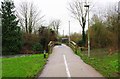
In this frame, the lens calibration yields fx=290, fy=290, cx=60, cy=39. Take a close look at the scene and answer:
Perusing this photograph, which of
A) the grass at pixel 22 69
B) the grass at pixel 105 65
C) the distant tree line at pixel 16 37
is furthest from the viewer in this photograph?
the distant tree line at pixel 16 37

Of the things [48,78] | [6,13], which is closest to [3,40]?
[6,13]

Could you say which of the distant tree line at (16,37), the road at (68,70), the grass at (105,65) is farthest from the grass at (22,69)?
the distant tree line at (16,37)

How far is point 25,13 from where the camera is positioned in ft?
251

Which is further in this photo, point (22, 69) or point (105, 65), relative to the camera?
point (105, 65)

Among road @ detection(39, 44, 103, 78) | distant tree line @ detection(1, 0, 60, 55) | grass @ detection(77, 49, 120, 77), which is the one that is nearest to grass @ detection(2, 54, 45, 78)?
road @ detection(39, 44, 103, 78)

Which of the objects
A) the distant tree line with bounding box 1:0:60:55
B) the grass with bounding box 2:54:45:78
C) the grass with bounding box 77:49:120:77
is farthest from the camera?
the distant tree line with bounding box 1:0:60:55

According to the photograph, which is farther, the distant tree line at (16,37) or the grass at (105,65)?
the distant tree line at (16,37)

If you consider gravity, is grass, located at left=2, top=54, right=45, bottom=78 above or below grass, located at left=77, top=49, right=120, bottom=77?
below

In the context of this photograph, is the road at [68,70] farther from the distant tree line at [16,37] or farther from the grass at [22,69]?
the distant tree line at [16,37]

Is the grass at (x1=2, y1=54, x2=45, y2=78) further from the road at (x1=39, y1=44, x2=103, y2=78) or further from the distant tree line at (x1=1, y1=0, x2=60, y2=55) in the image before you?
the distant tree line at (x1=1, y1=0, x2=60, y2=55)

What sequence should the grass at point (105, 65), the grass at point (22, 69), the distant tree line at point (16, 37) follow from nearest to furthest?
the grass at point (22, 69)
the grass at point (105, 65)
the distant tree line at point (16, 37)

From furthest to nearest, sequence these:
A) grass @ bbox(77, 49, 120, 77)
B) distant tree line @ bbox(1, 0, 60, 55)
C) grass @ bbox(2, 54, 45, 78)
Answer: distant tree line @ bbox(1, 0, 60, 55), grass @ bbox(77, 49, 120, 77), grass @ bbox(2, 54, 45, 78)

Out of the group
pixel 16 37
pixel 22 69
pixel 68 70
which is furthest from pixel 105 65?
pixel 16 37

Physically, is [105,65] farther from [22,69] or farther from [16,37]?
[16,37]
